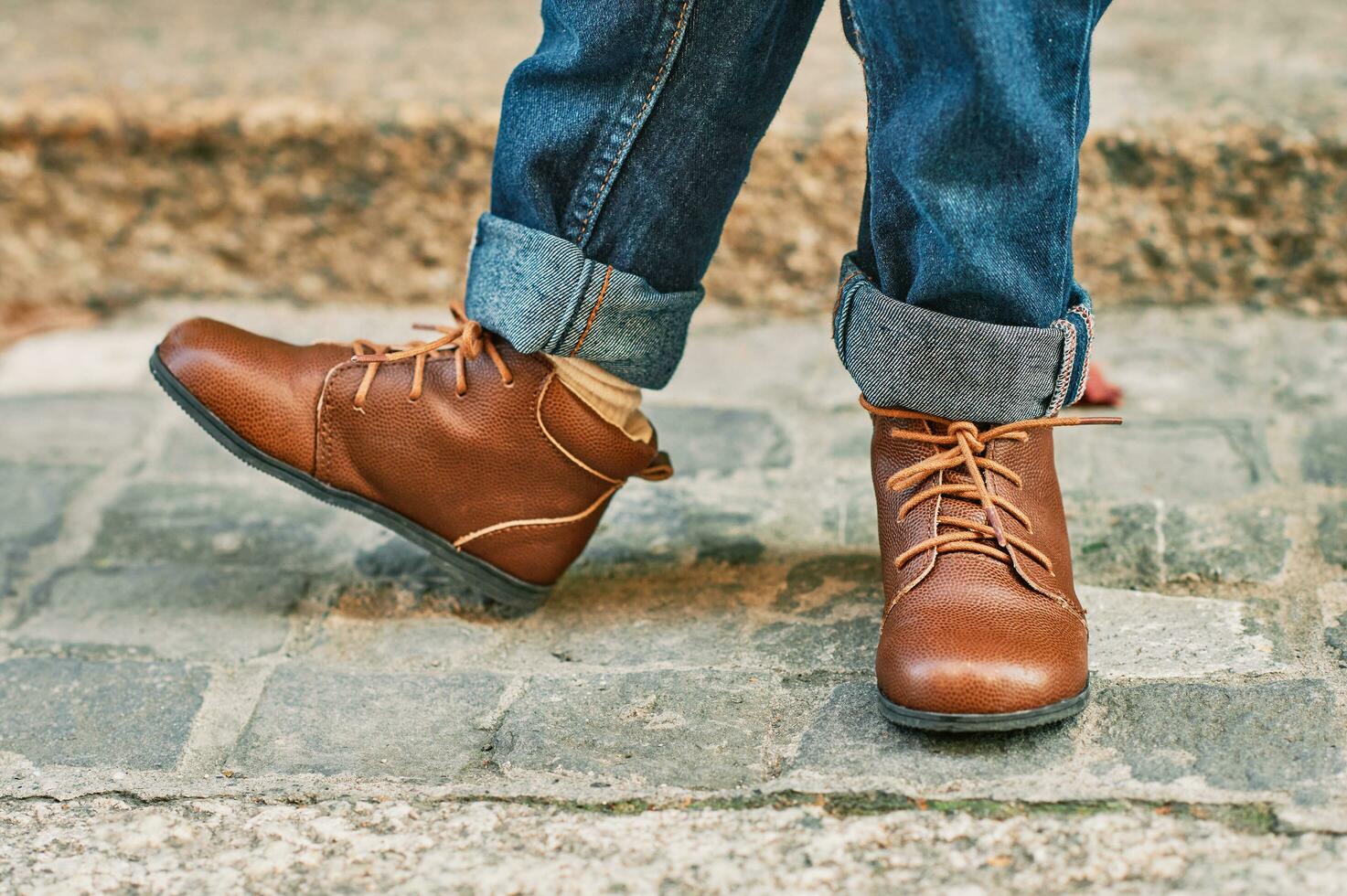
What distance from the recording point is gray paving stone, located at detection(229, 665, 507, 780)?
3.15 ft

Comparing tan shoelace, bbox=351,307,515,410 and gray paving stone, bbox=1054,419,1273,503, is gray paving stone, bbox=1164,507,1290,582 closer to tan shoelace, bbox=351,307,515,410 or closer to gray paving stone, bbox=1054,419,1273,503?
gray paving stone, bbox=1054,419,1273,503

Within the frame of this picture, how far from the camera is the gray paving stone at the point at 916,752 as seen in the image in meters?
0.89

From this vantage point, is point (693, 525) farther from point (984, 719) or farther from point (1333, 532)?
point (1333, 532)

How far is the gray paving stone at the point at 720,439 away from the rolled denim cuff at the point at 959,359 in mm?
418

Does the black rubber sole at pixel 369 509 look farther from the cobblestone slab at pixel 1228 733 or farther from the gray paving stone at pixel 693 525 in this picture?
the cobblestone slab at pixel 1228 733

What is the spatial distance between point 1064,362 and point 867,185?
0.68 feet

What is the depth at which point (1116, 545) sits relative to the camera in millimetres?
1218

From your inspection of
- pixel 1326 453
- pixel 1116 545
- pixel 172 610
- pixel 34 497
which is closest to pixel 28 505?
pixel 34 497

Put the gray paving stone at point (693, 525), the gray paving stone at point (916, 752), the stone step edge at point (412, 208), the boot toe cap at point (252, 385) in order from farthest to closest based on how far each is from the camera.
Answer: the stone step edge at point (412, 208)
the gray paving stone at point (693, 525)
the boot toe cap at point (252, 385)
the gray paving stone at point (916, 752)

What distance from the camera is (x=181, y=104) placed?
1.83 metres

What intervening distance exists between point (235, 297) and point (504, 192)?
0.98 metres

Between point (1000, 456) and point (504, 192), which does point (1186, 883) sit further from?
point (504, 192)

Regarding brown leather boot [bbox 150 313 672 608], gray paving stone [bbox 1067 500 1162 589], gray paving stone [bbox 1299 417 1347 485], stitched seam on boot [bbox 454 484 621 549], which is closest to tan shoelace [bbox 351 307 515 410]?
brown leather boot [bbox 150 313 672 608]

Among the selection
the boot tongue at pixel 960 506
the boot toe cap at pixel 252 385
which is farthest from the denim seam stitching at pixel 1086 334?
the boot toe cap at pixel 252 385
